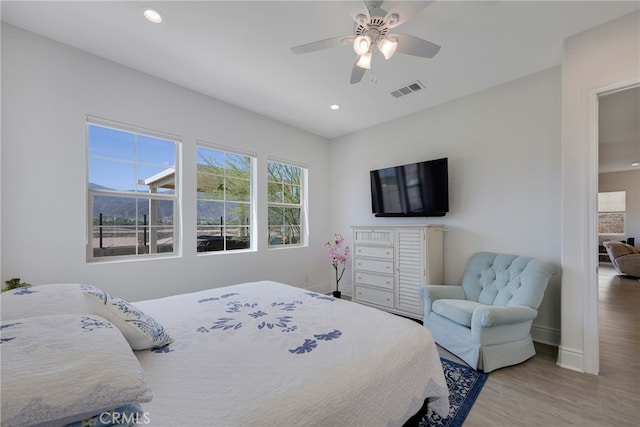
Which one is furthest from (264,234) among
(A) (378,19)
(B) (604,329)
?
(B) (604,329)

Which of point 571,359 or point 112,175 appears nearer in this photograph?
point 571,359

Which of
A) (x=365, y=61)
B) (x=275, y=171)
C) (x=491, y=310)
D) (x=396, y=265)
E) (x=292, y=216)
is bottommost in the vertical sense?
(x=491, y=310)

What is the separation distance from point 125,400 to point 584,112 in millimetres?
3343

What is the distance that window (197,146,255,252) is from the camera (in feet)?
11.0

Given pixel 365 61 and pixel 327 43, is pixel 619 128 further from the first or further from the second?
pixel 327 43

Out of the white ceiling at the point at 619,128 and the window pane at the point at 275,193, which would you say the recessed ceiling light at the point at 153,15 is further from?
the white ceiling at the point at 619,128

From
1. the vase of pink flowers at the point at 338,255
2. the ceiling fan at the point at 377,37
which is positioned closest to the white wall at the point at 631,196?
the vase of pink flowers at the point at 338,255

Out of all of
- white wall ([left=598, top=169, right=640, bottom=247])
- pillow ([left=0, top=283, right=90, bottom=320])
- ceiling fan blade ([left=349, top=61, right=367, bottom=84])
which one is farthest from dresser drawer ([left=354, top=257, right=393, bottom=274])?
white wall ([left=598, top=169, right=640, bottom=247])

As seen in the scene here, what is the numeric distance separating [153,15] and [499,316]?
3580 millimetres

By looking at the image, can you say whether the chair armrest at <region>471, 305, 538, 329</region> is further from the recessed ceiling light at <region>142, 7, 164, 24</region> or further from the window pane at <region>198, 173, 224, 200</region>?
the recessed ceiling light at <region>142, 7, 164, 24</region>

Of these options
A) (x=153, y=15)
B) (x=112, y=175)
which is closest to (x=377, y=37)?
(x=153, y=15)

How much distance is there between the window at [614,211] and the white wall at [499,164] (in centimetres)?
496

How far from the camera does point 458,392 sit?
75.0 inches

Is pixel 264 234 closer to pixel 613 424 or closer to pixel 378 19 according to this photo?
pixel 378 19
